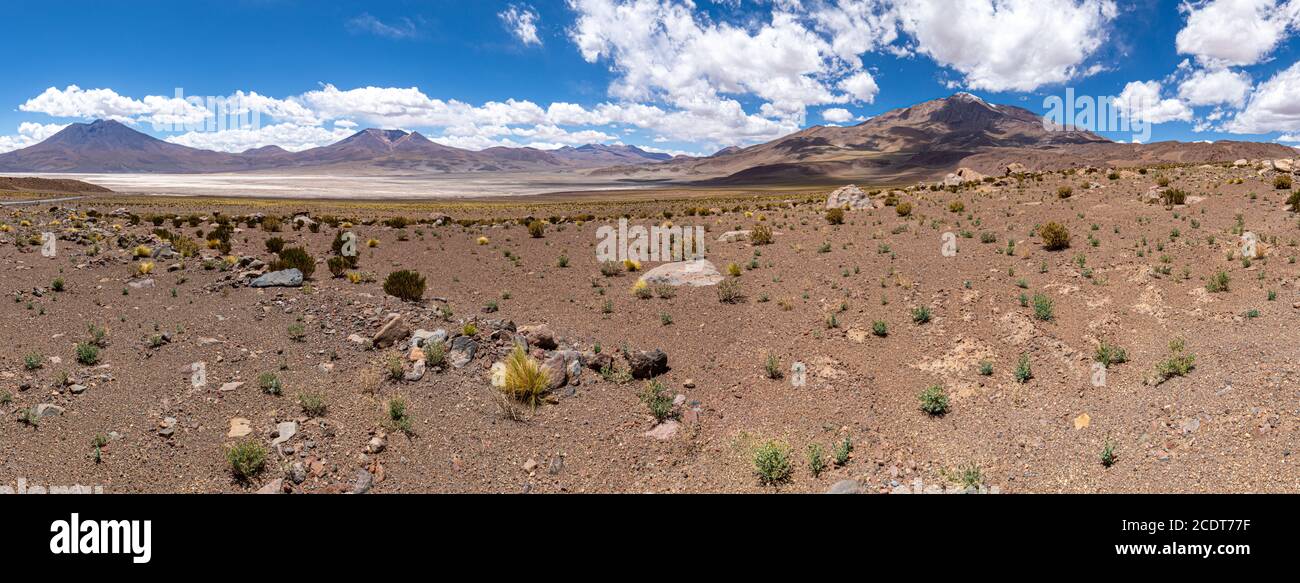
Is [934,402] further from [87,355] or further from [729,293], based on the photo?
[87,355]

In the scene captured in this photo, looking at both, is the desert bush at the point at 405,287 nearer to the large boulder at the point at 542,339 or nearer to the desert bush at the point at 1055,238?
the large boulder at the point at 542,339

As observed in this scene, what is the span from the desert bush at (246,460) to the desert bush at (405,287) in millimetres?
7297

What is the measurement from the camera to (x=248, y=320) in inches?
449

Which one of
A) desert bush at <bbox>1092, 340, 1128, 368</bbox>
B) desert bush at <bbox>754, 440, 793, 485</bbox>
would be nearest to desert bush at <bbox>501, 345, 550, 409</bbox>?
desert bush at <bbox>754, 440, 793, 485</bbox>

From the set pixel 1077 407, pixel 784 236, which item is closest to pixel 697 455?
pixel 1077 407

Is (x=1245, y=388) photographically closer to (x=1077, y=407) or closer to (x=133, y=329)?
(x=1077, y=407)

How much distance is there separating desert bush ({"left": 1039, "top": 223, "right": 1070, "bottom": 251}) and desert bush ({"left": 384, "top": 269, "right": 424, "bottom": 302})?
17.0 m

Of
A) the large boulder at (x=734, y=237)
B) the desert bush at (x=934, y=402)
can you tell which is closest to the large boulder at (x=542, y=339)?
the desert bush at (x=934, y=402)

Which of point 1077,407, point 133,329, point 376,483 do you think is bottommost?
point 376,483

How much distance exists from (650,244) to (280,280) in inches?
523

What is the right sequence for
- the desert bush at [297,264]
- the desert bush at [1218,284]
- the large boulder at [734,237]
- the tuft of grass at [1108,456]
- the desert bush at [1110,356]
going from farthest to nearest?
the large boulder at [734,237] < the desert bush at [297,264] < the desert bush at [1218,284] < the desert bush at [1110,356] < the tuft of grass at [1108,456]

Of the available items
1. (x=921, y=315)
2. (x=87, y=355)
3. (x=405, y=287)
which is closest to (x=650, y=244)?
(x=405, y=287)

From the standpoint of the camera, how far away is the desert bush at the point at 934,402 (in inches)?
307

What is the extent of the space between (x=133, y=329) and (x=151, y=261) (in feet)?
28.8
